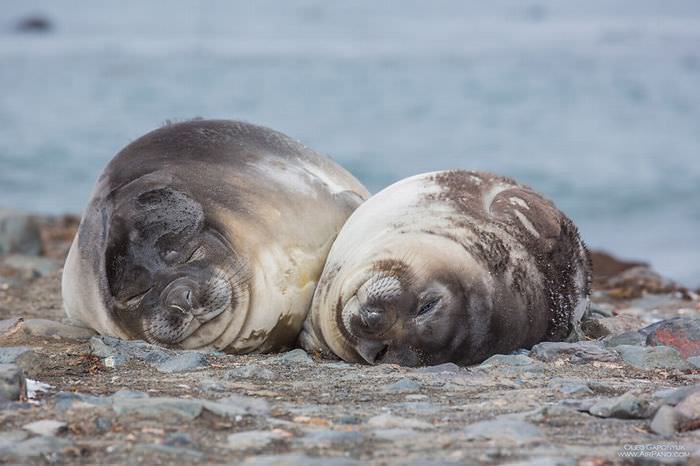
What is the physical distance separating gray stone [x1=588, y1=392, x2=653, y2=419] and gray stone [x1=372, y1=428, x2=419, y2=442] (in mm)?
633

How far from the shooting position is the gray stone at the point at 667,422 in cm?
379

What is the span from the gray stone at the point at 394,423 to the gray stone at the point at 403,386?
1.57ft

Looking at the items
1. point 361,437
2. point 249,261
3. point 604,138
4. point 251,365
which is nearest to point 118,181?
point 249,261

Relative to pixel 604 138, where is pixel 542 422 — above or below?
below

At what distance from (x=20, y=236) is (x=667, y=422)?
6.89 meters

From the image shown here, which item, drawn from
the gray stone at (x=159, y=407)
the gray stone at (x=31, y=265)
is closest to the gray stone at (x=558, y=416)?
the gray stone at (x=159, y=407)

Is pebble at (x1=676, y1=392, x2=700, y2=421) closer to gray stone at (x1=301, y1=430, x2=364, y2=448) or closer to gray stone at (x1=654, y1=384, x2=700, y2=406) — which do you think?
gray stone at (x1=654, y1=384, x2=700, y2=406)

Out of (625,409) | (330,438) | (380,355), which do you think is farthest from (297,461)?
(380,355)

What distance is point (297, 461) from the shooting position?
3363 mm

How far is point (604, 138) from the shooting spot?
69.4 feet

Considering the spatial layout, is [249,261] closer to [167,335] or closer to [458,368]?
[167,335]

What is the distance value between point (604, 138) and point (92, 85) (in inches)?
486

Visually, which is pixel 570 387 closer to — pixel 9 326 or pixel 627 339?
pixel 627 339

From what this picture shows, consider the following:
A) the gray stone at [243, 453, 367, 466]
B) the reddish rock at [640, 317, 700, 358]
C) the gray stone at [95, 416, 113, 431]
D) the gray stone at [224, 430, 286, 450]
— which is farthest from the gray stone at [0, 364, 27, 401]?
the reddish rock at [640, 317, 700, 358]
